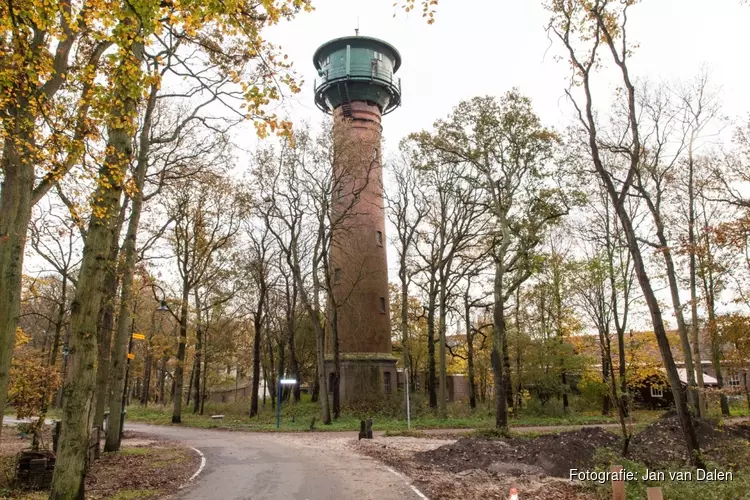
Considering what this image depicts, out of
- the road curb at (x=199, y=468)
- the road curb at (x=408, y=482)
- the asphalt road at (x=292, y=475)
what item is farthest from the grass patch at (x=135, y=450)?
the road curb at (x=408, y=482)

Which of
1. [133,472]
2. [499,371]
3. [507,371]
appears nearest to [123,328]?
[133,472]

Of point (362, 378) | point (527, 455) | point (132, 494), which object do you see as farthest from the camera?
point (362, 378)

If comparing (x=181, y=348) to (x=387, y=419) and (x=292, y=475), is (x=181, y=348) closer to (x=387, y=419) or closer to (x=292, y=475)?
(x=387, y=419)

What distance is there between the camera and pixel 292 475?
11273mm

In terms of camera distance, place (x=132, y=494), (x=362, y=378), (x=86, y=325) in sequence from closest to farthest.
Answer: (x=86, y=325) → (x=132, y=494) → (x=362, y=378)

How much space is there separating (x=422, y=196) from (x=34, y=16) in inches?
1025

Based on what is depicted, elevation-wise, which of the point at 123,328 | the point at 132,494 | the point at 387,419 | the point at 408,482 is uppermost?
the point at 123,328

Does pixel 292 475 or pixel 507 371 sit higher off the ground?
pixel 507 371

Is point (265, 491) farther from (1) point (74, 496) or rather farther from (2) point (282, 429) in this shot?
(2) point (282, 429)

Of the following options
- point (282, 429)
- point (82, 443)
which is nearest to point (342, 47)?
point (282, 429)

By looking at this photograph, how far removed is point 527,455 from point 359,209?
66.7 feet

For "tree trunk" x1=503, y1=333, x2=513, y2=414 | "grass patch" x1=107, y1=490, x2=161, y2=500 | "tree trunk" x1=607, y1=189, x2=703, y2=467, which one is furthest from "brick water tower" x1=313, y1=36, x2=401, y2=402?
"grass patch" x1=107, y1=490, x2=161, y2=500

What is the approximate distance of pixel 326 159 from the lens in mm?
25719

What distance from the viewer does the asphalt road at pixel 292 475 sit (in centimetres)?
946
